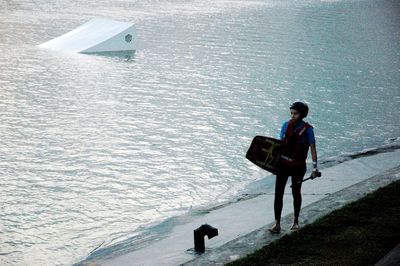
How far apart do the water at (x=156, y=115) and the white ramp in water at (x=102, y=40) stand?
950 millimetres

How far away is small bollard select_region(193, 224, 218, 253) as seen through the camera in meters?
9.69

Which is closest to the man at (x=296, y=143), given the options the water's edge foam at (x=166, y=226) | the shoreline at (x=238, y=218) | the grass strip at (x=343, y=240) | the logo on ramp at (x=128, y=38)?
the grass strip at (x=343, y=240)

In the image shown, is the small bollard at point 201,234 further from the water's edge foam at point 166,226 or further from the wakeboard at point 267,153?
the water's edge foam at point 166,226

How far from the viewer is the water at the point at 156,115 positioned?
12602 mm

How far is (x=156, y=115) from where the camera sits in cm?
1956

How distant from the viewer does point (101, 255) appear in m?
10.9

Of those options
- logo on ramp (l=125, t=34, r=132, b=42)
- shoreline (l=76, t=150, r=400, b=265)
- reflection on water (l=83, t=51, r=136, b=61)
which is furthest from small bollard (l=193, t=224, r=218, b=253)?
logo on ramp (l=125, t=34, r=132, b=42)

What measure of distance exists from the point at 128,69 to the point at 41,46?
19.5 ft

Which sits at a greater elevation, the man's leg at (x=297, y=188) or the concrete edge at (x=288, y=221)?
the man's leg at (x=297, y=188)

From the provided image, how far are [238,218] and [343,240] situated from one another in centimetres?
313

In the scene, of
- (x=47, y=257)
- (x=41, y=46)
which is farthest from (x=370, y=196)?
(x=41, y=46)

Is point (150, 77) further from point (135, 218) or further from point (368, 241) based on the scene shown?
point (368, 241)

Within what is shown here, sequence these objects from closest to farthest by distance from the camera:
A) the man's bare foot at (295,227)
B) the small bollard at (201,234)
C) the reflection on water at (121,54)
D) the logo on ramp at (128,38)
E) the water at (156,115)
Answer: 1. the small bollard at (201,234)
2. the man's bare foot at (295,227)
3. the water at (156,115)
4. the reflection on water at (121,54)
5. the logo on ramp at (128,38)

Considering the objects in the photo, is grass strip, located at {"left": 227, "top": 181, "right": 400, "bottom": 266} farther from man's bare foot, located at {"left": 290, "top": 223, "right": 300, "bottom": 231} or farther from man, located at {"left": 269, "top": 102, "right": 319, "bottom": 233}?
man, located at {"left": 269, "top": 102, "right": 319, "bottom": 233}
